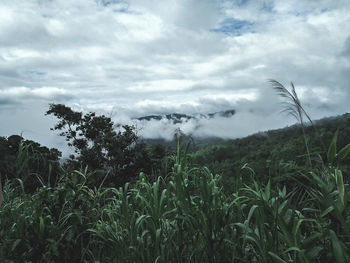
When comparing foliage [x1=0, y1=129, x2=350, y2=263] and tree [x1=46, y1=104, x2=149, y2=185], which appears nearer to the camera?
foliage [x1=0, y1=129, x2=350, y2=263]

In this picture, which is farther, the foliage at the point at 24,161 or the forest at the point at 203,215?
the foliage at the point at 24,161

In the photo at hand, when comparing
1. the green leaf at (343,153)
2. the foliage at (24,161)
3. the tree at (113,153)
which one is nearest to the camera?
the green leaf at (343,153)

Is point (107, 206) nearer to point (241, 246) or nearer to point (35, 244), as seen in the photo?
point (35, 244)

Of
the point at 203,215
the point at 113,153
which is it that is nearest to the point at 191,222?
the point at 203,215

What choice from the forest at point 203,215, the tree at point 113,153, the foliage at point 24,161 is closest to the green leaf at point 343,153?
the forest at point 203,215

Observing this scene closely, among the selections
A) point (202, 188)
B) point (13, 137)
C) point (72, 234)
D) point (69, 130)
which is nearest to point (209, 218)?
point (202, 188)

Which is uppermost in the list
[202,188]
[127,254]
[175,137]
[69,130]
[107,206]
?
[69,130]

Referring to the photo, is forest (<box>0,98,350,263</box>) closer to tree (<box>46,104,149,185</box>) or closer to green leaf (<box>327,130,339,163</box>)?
green leaf (<box>327,130,339,163</box>)

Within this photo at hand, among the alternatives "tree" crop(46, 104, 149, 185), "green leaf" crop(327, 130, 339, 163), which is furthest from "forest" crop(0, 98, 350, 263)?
"tree" crop(46, 104, 149, 185)

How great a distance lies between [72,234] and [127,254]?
522 millimetres

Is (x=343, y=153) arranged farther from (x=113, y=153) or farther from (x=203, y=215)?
(x=113, y=153)

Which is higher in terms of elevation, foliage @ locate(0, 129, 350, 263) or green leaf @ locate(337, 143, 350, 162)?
green leaf @ locate(337, 143, 350, 162)

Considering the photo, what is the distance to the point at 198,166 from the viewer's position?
238 cm

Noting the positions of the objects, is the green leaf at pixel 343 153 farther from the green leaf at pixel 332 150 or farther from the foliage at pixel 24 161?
the foliage at pixel 24 161
